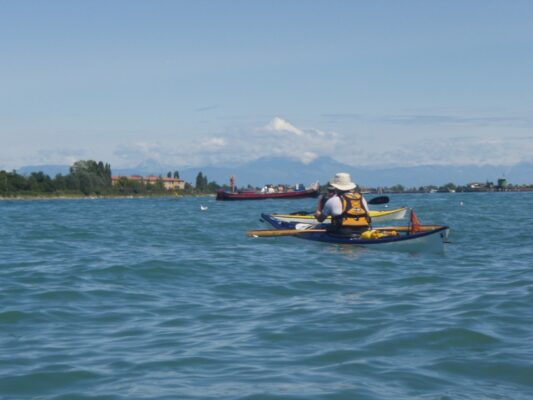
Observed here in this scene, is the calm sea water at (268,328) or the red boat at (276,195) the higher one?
the red boat at (276,195)

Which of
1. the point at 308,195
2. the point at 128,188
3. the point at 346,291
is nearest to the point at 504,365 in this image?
the point at 346,291

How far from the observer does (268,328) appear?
9.34m

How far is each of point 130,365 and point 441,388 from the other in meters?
3.02

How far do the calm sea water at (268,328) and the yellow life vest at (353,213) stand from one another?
204cm

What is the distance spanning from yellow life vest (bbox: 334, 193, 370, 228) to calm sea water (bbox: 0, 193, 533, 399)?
80.3 inches

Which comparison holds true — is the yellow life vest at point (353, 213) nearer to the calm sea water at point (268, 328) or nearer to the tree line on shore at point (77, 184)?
the calm sea water at point (268, 328)

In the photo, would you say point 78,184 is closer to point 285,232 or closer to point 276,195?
point 276,195

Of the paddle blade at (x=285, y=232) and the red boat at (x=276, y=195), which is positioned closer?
the paddle blade at (x=285, y=232)

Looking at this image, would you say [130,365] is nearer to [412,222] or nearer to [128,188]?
[412,222]

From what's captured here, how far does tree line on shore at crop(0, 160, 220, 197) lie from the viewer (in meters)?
136

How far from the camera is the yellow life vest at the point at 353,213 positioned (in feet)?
64.2

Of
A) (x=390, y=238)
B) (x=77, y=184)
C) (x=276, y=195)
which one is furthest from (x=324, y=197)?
(x=77, y=184)

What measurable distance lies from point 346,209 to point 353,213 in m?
0.21

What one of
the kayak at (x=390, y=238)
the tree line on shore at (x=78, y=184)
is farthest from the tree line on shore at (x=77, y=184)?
the kayak at (x=390, y=238)
